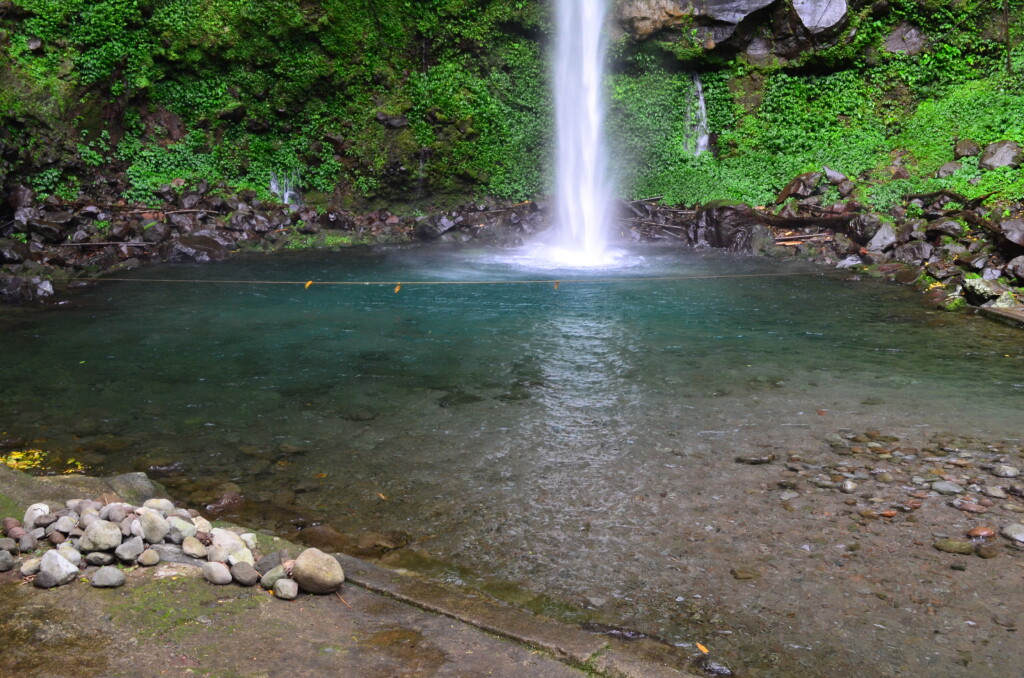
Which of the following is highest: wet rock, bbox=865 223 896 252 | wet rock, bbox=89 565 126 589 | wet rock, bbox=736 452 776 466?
wet rock, bbox=865 223 896 252

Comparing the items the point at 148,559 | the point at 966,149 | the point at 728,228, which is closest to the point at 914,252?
the point at 728,228

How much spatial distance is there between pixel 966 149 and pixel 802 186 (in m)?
3.42

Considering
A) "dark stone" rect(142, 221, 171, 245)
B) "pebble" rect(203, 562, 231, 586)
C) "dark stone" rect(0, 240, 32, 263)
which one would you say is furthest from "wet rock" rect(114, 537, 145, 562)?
"dark stone" rect(142, 221, 171, 245)

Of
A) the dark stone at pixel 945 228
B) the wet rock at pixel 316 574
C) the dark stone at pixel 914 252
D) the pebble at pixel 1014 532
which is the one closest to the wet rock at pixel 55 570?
the wet rock at pixel 316 574

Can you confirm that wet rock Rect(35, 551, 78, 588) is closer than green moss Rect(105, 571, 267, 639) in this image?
No

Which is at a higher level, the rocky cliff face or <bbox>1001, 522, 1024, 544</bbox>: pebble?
the rocky cliff face

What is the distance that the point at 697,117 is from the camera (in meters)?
20.2

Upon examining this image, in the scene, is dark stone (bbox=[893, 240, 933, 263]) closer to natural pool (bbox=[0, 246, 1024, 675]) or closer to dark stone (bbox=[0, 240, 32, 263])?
natural pool (bbox=[0, 246, 1024, 675])

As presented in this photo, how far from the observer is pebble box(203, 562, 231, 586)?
3021mm

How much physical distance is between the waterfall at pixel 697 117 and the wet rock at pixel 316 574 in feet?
62.4

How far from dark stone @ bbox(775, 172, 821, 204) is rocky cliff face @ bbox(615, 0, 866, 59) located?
186 inches

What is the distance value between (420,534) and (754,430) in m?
2.85

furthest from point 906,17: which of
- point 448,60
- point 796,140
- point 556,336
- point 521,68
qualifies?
point 556,336

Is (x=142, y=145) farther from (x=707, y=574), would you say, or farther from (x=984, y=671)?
(x=984, y=671)
